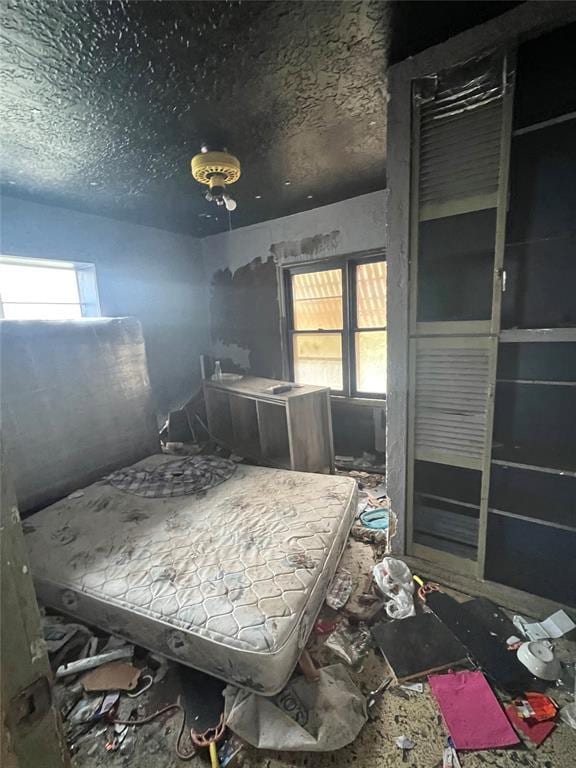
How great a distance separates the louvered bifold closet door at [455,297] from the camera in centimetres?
141

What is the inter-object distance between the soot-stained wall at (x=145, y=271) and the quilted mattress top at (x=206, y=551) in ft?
6.26

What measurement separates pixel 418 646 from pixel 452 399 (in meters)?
1.12

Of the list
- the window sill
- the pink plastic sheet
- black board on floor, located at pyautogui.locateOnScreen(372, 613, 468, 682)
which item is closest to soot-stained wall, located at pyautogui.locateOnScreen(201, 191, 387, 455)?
the window sill

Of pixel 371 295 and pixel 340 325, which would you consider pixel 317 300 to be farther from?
pixel 371 295

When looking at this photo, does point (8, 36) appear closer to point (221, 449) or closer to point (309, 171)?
point (309, 171)

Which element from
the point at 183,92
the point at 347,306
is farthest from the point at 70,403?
the point at 347,306

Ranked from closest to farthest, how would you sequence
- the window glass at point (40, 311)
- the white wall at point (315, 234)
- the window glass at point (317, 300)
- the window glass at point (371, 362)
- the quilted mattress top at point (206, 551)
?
the quilted mattress top at point (206, 551) < the window glass at point (40, 311) < the white wall at point (315, 234) < the window glass at point (371, 362) < the window glass at point (317, 300)

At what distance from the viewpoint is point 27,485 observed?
6.68 feet

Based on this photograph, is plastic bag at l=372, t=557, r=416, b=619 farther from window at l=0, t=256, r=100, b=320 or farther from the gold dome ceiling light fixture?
window at l=0, t=256, r=100, b=320

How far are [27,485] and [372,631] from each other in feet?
6.95

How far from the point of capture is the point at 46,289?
9.84ft

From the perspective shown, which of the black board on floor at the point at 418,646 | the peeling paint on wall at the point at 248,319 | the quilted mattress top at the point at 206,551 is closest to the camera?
the quilted mattress top at the point at 206,551

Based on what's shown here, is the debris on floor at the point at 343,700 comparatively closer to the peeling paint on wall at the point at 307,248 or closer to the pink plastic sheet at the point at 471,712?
the pink plastic sheet at the point at 471,712

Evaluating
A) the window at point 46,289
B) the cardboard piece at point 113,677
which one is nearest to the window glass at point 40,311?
the window at point 46,289
